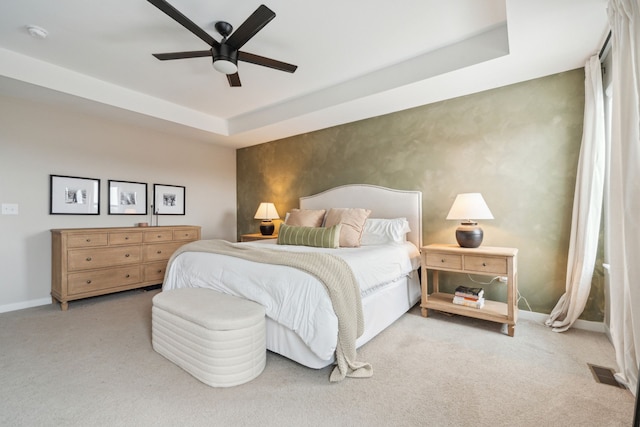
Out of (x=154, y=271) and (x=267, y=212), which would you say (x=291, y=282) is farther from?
(x=154, y=271)

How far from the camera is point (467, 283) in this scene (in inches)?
124

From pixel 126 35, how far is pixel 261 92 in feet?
4.84

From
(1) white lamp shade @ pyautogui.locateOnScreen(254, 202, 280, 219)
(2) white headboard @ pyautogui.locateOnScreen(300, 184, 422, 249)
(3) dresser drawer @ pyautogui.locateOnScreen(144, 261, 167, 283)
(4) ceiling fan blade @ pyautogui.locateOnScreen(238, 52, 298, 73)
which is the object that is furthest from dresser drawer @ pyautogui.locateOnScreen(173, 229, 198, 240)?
(4) ceiling fan blade @ pyautogui.locateOnScreen(238, 52, 298, 73)

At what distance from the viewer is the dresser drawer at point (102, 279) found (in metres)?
3.30

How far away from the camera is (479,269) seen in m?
2.58

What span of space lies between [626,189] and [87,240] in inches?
183

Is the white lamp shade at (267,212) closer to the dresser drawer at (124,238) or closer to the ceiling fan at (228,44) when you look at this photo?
the dresser drawer at (124,238)

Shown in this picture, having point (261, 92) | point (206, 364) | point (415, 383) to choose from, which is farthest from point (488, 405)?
point (261, 92)

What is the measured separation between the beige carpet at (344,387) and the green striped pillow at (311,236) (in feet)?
3.35

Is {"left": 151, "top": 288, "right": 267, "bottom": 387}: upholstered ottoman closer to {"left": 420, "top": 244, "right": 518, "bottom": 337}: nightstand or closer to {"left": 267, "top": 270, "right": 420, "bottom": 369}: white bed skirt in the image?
{"left": 267, "top": 270, "right": 420, "bottom": 369}: white bed skirt

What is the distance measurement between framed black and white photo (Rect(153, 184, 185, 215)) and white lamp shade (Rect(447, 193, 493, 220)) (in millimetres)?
4046

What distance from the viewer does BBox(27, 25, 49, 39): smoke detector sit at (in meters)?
2.35

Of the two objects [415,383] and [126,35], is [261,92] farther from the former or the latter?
[415,383]

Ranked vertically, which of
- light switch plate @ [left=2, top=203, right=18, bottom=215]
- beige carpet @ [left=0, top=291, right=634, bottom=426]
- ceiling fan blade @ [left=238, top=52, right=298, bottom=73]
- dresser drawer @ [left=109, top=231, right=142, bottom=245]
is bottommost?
beige carpet @ [left=0, top=291, right=634, bottom=426]
